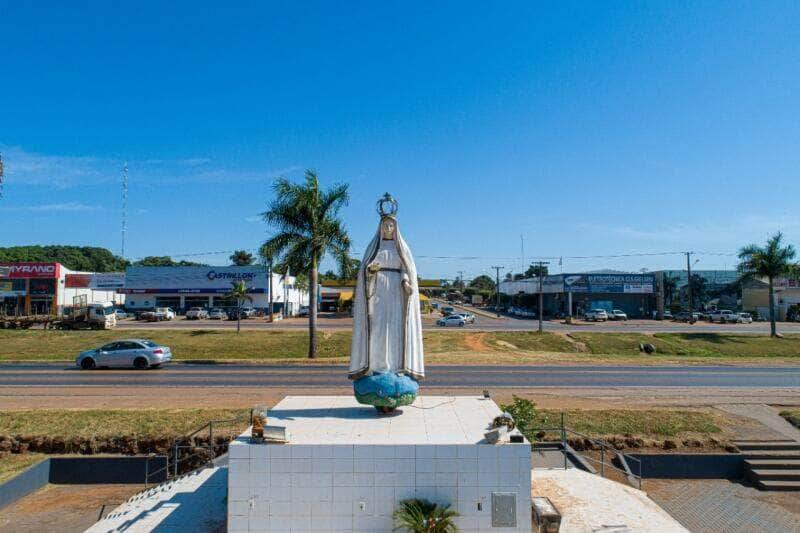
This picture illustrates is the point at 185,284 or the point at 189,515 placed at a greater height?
the point at 185,284

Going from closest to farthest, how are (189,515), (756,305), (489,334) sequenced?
(189,515) → (489,334) → (756,305)

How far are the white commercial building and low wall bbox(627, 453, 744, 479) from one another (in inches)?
2167

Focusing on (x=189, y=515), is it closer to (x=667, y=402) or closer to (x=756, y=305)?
(x=667, y=402)

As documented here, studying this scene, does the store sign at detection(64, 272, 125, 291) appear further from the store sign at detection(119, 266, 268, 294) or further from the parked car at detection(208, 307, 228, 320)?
the parked car at detection(208, 307, 228, 320)

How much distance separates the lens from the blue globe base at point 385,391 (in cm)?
1201

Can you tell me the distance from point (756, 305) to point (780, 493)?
72.4 meters

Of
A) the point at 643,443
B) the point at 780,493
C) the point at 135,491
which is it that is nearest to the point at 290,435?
the point at 135,491

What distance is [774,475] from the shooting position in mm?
14609

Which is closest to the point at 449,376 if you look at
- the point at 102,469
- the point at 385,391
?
the point at 385,391

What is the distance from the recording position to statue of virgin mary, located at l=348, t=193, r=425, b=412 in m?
12.3

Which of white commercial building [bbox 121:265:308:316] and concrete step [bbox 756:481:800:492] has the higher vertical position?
white commercial building [bbox 121:265:308:316]

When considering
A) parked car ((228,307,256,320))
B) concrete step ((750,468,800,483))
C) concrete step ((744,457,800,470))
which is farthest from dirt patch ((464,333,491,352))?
parked car ((228,307,256,320))

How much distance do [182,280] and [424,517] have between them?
62.6m

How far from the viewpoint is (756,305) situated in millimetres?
74688
